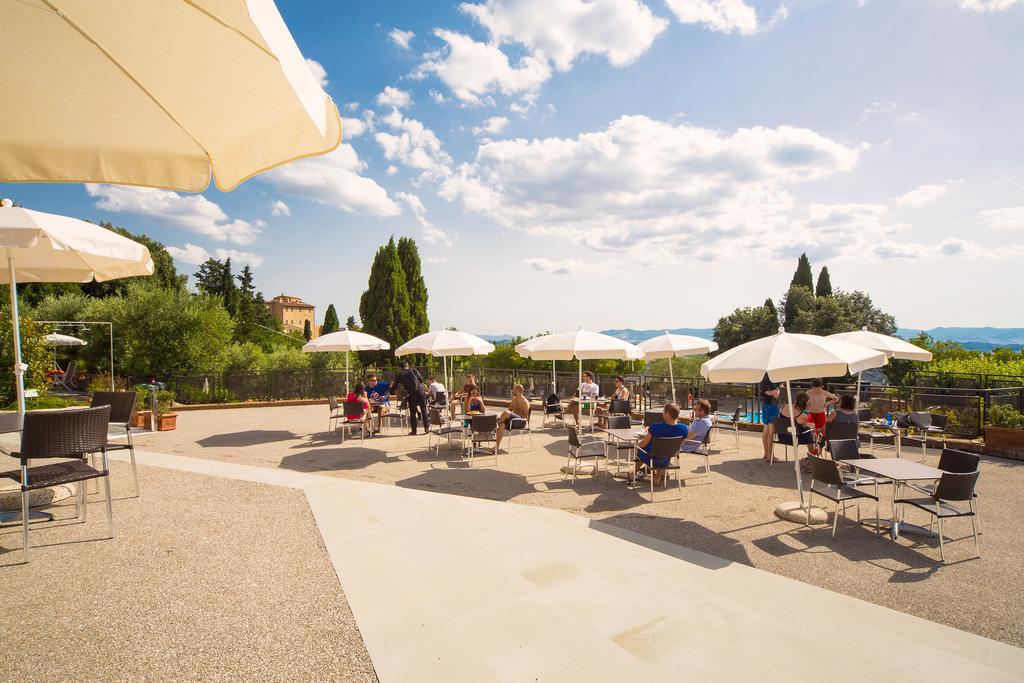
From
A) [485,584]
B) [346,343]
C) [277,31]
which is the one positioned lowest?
[485,584]

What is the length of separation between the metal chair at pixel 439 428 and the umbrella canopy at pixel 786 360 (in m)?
4.80

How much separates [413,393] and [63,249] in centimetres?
762

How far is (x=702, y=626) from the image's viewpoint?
3428mm

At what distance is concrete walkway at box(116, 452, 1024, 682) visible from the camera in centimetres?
297

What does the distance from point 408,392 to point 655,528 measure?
24.2 ft

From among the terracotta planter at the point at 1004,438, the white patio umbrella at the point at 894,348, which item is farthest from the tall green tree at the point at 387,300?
the terracotta planter at the point at 1004,438

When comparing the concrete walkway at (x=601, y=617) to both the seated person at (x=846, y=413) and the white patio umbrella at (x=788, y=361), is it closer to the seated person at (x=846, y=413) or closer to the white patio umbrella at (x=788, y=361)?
the white patio umbrella at (x=788, y=361)

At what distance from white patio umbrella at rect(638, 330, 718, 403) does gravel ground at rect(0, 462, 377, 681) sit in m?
7.92

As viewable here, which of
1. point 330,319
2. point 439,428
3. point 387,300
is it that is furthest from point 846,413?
point 330,319

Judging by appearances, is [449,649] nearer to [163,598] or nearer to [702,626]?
[702,626]

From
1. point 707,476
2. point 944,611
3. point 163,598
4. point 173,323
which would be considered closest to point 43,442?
point 163,598

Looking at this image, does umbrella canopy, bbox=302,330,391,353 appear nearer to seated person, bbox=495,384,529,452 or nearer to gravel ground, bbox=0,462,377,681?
seated person, bbox=495,384,529,452

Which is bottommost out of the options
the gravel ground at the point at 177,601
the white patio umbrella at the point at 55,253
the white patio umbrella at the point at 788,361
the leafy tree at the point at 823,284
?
the gravel ground at the point at 177,601

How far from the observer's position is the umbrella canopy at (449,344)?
37.3ft
